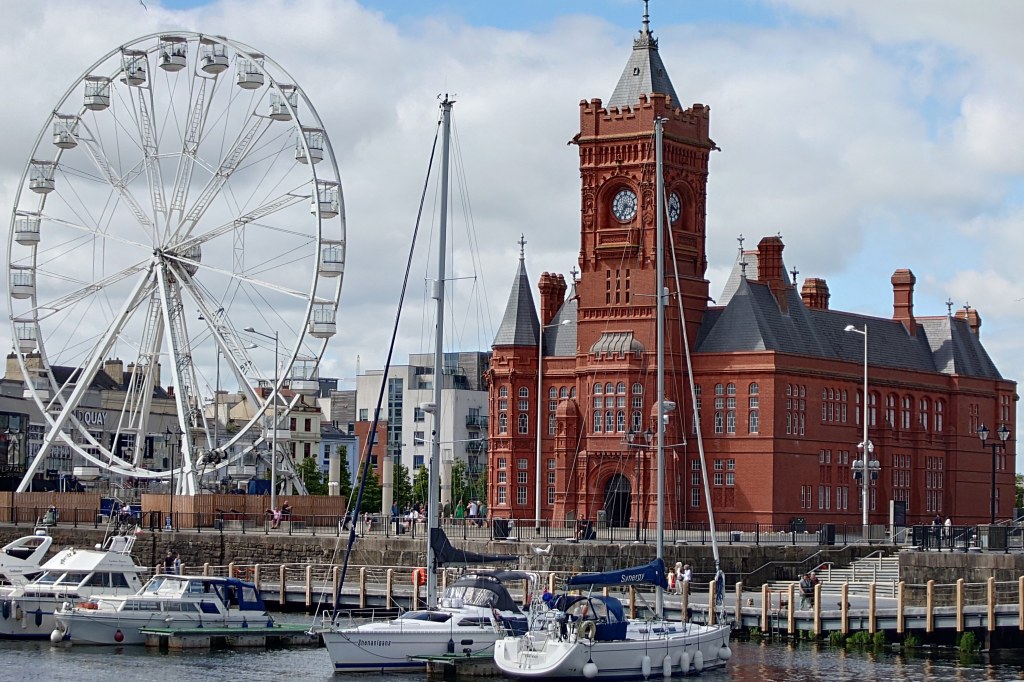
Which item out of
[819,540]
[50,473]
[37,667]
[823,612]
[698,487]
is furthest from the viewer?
[50,473]

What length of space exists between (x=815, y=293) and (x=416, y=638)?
2354 inches

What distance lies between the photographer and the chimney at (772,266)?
91125mm

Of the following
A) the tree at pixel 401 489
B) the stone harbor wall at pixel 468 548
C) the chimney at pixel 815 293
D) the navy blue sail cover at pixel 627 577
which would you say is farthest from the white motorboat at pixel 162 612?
the tree at pixel 401 489

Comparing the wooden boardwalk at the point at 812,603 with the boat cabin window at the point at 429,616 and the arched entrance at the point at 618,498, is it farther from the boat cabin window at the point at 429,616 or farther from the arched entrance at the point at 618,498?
the arched entrance at the point at 618,498

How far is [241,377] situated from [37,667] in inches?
1042

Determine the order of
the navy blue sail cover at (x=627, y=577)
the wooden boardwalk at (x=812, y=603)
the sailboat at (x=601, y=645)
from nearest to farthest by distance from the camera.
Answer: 1. the sailboat at (x=601, y=645)
2. the navy blue sail cover at (x=627, y=577)
3. the wooden boardwalk at (x=812, y=603)

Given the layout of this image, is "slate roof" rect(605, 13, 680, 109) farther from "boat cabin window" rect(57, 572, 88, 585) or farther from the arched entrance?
"boat cabin window" rect(57, 572, 88, 585)

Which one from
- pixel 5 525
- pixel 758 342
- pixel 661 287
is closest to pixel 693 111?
pixel 758 342

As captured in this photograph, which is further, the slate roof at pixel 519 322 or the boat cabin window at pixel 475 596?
the slate roof at pixel 519 322

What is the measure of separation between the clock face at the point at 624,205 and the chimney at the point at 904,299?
22.5 meters

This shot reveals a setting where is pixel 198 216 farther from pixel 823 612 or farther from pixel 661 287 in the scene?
pixel 823 612

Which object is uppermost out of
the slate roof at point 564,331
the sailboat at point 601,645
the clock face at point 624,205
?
the clock face at point 624,205

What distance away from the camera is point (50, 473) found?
409 feet

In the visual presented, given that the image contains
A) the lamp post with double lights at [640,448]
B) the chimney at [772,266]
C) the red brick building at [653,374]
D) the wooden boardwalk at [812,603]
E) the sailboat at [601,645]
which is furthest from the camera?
the chimney at [772,266]
